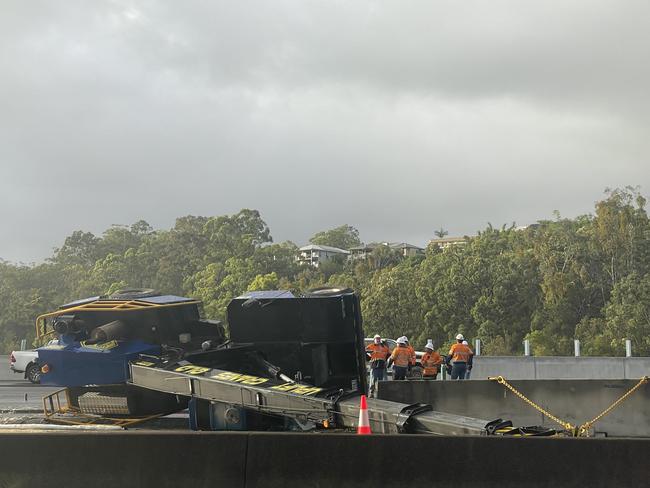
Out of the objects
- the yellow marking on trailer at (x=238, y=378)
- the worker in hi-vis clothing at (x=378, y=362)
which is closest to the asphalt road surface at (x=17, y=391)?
the yellow marking on trailer at (x=238, y=378)

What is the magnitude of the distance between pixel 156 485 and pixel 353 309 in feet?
16.5

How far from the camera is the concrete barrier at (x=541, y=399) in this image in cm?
1002

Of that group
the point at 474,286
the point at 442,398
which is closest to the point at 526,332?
the point at 474,286

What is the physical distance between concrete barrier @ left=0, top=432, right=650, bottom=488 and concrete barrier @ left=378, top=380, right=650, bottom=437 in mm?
5820

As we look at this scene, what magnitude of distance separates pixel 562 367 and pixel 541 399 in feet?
42.7

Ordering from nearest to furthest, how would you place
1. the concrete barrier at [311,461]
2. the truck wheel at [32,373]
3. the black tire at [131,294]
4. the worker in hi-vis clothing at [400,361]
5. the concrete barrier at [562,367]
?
the concrete barrier at [311,461]
the black tire at [131,294]
the worker in hi-vis clothing at [400,361]
the concrete barrier at [562,367]
the truck wheel at [32,373]

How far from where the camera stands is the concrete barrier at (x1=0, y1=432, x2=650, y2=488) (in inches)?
188

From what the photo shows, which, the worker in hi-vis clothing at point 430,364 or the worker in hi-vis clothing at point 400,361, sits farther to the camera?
the worker in hi-vis clothing at point 430,364

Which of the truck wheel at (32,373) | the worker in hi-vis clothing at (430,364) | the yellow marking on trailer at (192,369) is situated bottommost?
the truck wheel at (32,373)

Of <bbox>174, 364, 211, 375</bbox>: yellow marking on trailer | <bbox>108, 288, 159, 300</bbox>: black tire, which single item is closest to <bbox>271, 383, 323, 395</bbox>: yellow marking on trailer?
<bbox>174, 364, 211, 375</bbox>: yellow marking on trailer

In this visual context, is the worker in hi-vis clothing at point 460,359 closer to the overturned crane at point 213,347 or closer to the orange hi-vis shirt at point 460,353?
the orange hi-vis shirt at point 460,353

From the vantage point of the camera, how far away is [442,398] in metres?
10.8

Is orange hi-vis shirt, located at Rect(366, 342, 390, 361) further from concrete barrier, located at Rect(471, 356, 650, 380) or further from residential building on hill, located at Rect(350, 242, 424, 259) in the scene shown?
residential building on hill, located at Rect(350, 242, 424, 259)

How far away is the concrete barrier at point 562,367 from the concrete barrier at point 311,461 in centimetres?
1796
